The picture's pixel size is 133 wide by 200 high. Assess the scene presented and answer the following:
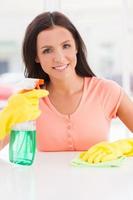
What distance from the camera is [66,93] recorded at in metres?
1.67

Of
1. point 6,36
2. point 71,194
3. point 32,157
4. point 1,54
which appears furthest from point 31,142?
point 1,54

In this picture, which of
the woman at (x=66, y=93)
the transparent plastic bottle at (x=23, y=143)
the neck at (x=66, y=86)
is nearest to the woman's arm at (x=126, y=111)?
the woman at (x=66, y=93)

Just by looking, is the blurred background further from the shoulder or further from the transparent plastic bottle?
the transparent plastic bottle

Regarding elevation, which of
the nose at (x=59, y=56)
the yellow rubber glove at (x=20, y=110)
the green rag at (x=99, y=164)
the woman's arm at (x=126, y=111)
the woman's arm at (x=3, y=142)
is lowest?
the woman's arm at (x=3, y=142)

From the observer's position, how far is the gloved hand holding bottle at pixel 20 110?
1174 millimetres

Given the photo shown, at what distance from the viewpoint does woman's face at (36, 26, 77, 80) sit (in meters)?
1.53

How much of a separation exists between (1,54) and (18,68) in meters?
0.56

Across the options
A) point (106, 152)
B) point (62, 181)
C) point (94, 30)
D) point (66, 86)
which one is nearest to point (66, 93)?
point (66, 86)

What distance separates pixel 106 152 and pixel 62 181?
29cm

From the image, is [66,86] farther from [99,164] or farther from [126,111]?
[99,164]

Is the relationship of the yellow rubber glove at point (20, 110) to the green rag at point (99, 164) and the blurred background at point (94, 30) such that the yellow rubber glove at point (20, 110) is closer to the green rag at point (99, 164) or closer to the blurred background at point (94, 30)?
the green rag at point (99, 164)

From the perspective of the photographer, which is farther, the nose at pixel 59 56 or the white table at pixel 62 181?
the nose at pixel 59 56

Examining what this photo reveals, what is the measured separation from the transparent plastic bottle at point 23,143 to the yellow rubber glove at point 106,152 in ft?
0.55

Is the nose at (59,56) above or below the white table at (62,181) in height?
above
